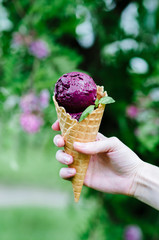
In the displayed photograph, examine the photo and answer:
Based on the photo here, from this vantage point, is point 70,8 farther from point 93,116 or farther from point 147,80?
point 93,116

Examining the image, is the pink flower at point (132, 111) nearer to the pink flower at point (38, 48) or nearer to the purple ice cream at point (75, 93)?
the pink flower at point (38, 48)

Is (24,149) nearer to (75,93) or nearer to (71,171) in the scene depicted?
(71,171)

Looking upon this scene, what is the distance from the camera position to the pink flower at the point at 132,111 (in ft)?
5.57

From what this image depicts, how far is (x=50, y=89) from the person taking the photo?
1.39 m

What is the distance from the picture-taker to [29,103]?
1.33 metres

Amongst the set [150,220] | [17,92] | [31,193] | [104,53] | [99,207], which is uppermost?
[104,53]

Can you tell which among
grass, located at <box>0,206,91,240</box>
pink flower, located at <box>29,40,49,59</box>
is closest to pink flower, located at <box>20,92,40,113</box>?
pink flower, located at <box>29,40,49,59</box>

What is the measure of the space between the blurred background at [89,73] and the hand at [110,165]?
0.30m

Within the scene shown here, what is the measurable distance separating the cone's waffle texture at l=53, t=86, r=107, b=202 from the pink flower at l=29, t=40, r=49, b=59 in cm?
55

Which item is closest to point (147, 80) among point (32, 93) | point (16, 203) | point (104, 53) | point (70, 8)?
point (104, 53)

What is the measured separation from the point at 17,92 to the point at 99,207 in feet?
3.35

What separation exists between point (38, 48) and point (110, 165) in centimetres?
75

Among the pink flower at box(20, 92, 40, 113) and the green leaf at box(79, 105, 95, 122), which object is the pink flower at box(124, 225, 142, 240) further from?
the green leaf at box(79, 105, 95, 122)

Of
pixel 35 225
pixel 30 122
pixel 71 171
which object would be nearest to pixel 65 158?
pixel 71 171
